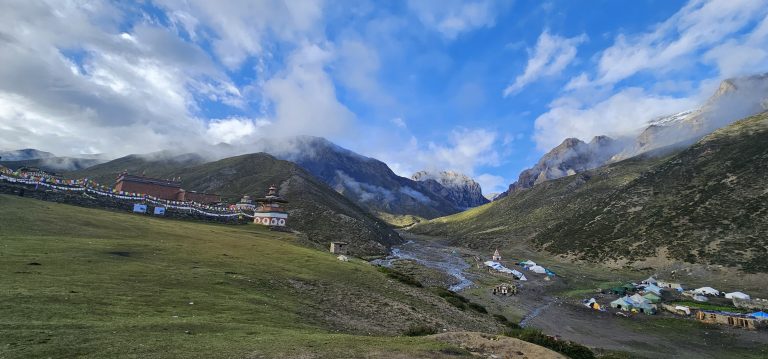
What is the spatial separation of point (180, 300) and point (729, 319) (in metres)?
56.5

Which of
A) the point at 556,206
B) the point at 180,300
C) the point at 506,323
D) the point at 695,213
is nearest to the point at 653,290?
the point at 506,323

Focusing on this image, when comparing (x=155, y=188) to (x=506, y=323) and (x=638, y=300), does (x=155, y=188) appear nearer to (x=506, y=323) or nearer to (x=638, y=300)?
(x=506, y=323)

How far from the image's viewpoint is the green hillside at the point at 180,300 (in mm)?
15234

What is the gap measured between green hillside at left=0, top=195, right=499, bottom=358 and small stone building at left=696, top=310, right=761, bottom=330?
30.8 meters

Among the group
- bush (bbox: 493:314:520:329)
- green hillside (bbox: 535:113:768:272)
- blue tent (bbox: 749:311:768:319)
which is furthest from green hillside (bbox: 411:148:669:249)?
bush (bbox: 493:314:520:329)

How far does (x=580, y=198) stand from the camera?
164375 mm

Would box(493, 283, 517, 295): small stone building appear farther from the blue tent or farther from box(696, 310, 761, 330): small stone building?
the blue tent

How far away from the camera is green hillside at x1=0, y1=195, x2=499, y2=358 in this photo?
15234 millimetres

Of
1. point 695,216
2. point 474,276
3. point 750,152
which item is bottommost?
point 474,276

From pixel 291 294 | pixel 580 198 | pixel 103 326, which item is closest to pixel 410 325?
pixel 291 294

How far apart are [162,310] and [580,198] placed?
6649 inches

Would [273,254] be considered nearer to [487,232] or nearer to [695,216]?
[695,216]

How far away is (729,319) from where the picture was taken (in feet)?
155

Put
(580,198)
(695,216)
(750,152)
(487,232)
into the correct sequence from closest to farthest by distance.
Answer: (695,216), (750,152), (580,198), (487,232)
